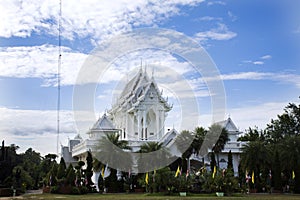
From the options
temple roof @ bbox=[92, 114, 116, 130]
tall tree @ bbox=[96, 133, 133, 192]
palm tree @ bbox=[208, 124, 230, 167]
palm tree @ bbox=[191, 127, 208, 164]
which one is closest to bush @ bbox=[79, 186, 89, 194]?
tall tree @ bbox=[96, 133, 133, 192]

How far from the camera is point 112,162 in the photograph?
41812mm

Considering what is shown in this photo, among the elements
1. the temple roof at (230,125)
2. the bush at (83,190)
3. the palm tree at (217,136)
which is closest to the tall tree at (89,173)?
the bush at (83,190)

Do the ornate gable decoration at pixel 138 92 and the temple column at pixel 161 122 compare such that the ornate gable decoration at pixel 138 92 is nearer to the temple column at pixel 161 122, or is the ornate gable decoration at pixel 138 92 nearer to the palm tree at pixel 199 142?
the temple column at pixel 161 122

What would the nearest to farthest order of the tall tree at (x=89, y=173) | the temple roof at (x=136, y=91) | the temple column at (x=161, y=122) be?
the tall tree at (x=89, y=173)
the temple roof at (x=136, y=91)
the temple column at (x=161, y=122)

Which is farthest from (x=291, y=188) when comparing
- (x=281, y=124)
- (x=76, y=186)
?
(x=76, y=186)

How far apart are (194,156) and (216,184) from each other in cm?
1694

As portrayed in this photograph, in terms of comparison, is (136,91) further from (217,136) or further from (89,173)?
(89,173)

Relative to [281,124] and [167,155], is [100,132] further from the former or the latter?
[281,124]

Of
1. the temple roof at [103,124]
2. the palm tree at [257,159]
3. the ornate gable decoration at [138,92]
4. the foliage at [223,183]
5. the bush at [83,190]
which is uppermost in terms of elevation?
the ornate gable decoration at [138,92]

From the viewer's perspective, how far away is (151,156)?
4322cm

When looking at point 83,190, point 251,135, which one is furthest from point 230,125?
point 83,190

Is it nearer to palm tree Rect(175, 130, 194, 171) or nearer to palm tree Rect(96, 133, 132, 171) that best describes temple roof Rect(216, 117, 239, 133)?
palm tree Rect(175, 130, 194, 171)

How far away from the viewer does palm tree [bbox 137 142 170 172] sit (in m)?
42.2

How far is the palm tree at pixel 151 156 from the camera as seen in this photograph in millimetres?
42250
